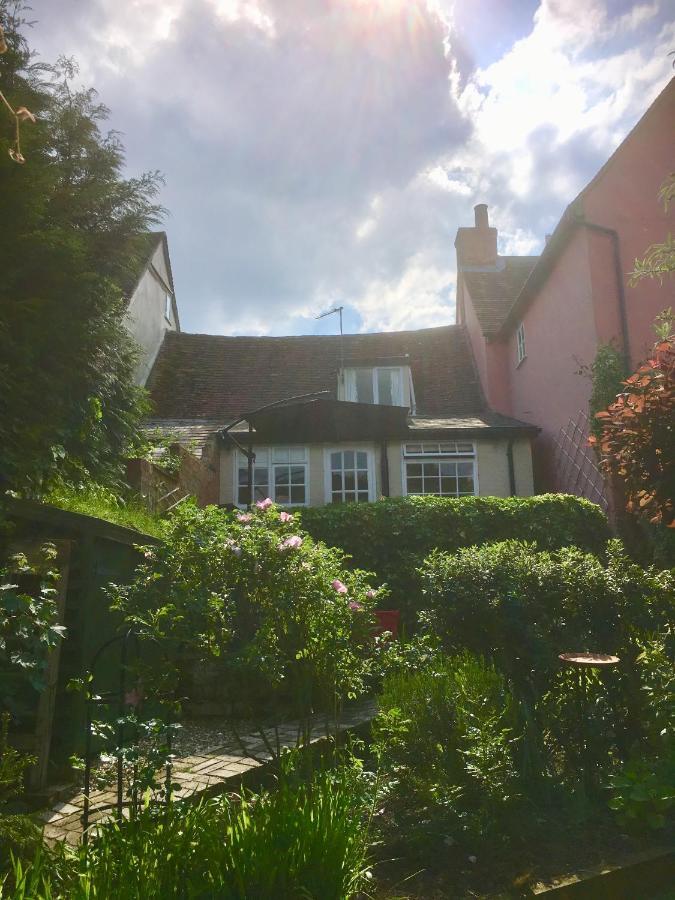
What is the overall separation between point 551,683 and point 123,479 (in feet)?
17.6

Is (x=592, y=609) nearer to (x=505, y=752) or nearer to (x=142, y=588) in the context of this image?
(x=505, y=752)

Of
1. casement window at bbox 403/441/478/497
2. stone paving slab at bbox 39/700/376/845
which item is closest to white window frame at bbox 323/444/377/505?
casement window at bbox 403/441/478/497

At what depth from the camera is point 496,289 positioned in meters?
21.1

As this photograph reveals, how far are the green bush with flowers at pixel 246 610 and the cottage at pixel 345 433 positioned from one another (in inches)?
393

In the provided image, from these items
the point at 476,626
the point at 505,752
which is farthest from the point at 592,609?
the point at 505,752

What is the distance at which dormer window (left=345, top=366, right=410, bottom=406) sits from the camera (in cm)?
1838

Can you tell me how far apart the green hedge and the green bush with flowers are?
6.60 meters

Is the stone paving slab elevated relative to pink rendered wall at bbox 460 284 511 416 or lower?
lower

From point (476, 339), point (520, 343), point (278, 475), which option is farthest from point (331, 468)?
point (476, 339)

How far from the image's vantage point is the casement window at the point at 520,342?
1777cm

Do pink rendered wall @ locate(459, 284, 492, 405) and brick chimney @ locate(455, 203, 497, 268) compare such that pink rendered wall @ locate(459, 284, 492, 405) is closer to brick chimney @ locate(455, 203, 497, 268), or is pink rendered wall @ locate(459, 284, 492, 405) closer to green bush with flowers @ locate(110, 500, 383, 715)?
brick chimney @ locate(455, 203, 497, 268)

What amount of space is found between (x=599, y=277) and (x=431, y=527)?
610cm

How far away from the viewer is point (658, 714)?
14.1ft

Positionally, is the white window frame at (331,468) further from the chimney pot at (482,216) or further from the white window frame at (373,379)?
the chimney pot at (482,216)
